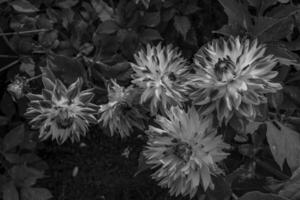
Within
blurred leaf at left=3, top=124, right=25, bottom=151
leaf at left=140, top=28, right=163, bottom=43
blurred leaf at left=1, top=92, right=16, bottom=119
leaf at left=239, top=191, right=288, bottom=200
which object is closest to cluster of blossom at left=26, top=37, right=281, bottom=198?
leaf at left=239, top=191, right=288, bottom=200

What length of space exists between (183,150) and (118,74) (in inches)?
22.7

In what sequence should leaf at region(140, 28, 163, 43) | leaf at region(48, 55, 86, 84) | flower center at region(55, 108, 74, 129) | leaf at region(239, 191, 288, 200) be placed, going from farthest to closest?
leaf at region(140, 28, 163, 43) → leaf at region(48, 55, 86, 84) → flower center at region(55, 108, 74, 129) → leaf at region(239, 191, 288, 200)

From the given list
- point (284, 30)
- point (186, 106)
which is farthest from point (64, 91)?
point (284, 30)

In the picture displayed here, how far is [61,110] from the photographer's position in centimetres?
146

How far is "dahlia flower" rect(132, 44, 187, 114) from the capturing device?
4.52 feet

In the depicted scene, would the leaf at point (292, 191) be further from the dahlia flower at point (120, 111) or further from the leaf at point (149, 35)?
the leaf at point (149, 35)

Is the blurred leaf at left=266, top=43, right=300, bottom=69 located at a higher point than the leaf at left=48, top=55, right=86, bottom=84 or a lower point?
higher

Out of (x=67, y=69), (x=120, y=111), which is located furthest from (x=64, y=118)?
(x=67, y=69)

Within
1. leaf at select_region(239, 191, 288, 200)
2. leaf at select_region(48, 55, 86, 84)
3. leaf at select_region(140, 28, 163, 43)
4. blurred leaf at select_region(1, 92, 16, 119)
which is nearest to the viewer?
leaf at select_region(239, 191, 288, 200)

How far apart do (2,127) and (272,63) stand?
1.43 m

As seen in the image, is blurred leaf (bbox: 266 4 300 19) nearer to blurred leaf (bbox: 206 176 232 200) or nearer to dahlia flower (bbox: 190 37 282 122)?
dahlia flower (bbox: 190 37 282 122)

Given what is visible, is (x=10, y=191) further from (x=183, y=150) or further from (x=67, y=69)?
(x=183, y=150)

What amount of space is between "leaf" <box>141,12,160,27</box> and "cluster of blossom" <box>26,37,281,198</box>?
37 cm

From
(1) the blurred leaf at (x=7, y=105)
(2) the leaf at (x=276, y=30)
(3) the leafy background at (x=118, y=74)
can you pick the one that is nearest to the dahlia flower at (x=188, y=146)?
(3) the leafy background at (x=118, y=74)
